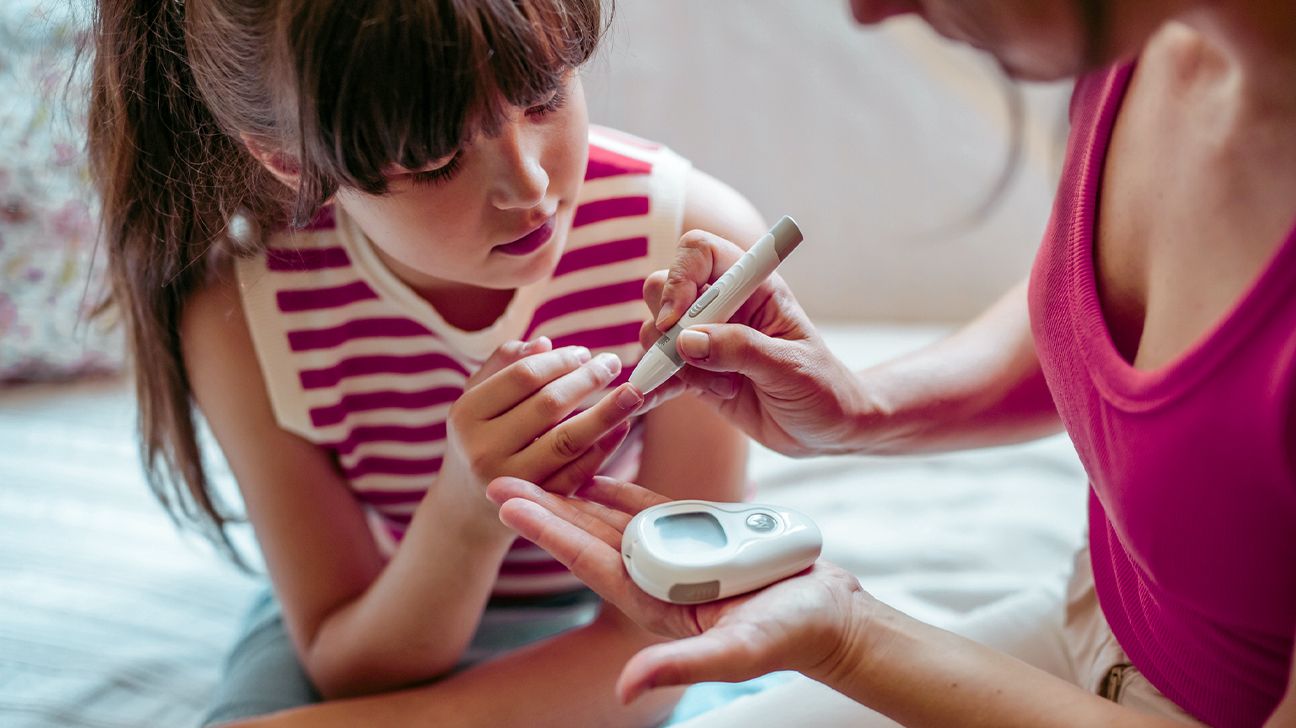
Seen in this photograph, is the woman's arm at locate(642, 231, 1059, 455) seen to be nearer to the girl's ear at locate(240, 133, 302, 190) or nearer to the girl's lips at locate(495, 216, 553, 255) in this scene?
the girl's lips at locate(495, 216, 553, 255)

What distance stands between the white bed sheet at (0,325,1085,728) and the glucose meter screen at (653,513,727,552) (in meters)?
0.36

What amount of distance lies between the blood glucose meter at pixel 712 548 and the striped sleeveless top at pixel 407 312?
0.24 meters

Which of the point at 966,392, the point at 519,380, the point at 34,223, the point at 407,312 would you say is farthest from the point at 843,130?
the point at 34,223

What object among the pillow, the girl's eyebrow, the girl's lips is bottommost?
the pillow

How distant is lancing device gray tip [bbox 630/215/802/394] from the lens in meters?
0.70

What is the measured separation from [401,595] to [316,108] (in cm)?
38

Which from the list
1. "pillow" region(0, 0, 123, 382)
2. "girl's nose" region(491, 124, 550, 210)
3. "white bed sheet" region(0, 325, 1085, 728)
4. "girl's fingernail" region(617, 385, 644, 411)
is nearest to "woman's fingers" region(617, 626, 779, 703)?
"girl's fingernail" region(617, 385, 644, 411)

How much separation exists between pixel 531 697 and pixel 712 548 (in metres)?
0.27

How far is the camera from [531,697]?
83cm

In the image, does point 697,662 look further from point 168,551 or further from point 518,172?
point 168,551

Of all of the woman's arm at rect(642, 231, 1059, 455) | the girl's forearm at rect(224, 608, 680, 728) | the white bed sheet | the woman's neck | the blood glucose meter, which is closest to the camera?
the woman's neck

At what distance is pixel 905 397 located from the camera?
2.78ft

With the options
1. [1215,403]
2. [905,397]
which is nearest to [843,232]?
[905,397]

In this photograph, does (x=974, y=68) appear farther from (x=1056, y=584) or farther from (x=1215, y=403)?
(x=1215, y=403)
